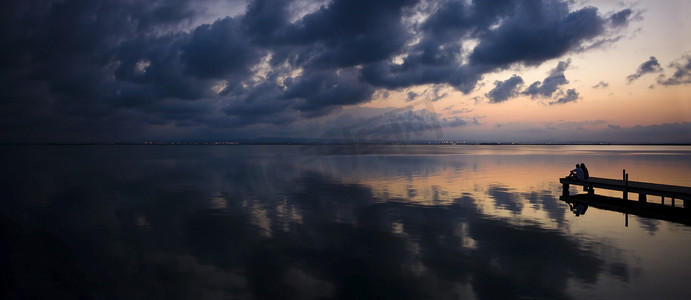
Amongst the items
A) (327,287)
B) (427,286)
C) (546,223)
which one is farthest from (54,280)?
(546,223)

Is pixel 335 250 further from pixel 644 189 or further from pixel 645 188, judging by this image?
pixel 645 188

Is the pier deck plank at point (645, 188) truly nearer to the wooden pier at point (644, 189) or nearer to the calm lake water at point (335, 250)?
the wooden pier at point (644, 189)

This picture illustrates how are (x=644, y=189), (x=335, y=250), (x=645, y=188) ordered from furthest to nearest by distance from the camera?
(x=645, y=188) → (x=644, y=189) → (x=335, y=250)

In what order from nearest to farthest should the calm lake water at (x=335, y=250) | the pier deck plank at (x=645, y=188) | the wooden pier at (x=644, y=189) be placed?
the calm lake water at (x=335, y=250), the wooden pier at (x=644, y=189), the pier deck plank at (x=645, y=188)

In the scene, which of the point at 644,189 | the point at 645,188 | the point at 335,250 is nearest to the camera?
the point at 335,250

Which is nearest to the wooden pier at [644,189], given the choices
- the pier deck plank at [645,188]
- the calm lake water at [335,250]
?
the pier deck plank at [645,188]

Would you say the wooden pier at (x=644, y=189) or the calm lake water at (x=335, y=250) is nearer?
the calm lake water at (x=335, y=250)

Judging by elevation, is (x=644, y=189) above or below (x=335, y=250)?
above

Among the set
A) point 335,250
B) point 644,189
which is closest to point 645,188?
point 644,189

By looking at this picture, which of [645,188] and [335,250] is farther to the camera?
[645,188]

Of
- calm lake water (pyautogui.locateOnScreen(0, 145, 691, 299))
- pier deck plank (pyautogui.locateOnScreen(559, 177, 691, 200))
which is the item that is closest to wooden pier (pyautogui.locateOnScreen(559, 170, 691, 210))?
pier deck plank (pyautogui.locateOnScreen(559, 177, 691, 200))

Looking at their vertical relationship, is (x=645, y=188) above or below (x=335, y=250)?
above

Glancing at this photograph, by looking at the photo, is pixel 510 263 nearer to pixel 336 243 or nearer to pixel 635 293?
pixel 635 293

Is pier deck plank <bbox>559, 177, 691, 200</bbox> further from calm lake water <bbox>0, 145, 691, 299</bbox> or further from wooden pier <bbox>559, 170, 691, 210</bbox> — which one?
calm lake water <bbox>0, 145, 691, 299</bbox>
